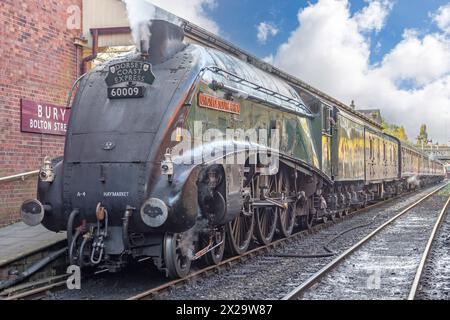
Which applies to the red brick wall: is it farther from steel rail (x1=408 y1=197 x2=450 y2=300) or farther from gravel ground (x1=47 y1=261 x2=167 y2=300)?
steel rail (x1=408 y1=197 x2=450 y2=300)

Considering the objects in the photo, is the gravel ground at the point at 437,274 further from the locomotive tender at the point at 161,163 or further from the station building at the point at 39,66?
the station building at the point at 39,66

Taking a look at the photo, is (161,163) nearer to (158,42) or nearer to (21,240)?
(158,42)

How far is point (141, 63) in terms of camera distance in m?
7.15

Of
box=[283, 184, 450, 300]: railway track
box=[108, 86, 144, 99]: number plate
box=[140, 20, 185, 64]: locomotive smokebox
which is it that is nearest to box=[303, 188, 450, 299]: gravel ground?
box=[283, 184, 450, 300]: railway track

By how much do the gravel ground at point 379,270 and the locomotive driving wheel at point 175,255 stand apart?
161 cm

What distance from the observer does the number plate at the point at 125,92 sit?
7062 millimetres

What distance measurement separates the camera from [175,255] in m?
6.59

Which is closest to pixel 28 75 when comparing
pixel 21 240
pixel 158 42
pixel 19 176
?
pixel 19 176

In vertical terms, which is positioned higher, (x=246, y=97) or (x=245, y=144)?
(x=246, y=97)

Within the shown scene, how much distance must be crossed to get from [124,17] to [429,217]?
10713 mm

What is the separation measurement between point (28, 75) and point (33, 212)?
4.82 metres
